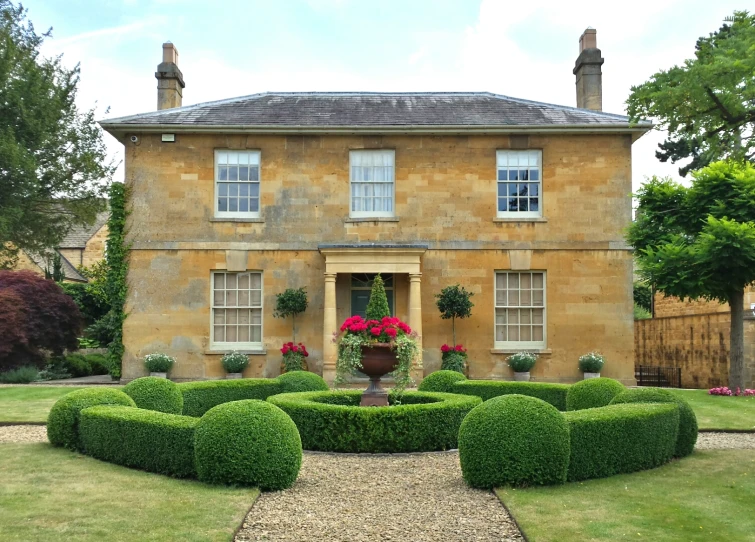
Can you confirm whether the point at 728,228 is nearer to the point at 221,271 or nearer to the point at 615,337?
the point at 615,337

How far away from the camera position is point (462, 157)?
840 inches

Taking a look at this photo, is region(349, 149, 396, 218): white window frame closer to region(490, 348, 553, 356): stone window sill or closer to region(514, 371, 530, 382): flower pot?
region(490, 348, 553, 356): stone window sill

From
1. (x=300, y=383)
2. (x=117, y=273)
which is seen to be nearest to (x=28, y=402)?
(x=117, y=273)

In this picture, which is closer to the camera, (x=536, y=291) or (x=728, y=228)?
(x=728, y=228)

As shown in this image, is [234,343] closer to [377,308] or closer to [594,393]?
[377,308]

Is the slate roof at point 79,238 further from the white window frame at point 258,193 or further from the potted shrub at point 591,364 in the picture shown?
the potted shrub at point 591,364

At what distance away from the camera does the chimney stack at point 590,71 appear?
2325cm

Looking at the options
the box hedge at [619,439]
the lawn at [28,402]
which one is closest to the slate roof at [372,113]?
the lawn at [28,402]

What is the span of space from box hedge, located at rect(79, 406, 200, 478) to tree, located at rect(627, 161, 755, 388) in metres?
11.5

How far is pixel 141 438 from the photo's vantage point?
31.1ft

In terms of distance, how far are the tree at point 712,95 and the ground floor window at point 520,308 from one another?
12.2 m

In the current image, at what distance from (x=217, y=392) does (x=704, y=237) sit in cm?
1044

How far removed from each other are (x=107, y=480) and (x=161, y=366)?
11.8 m

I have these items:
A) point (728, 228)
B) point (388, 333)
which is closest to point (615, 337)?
point (728, 228)
